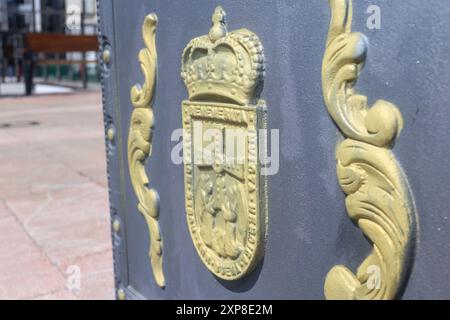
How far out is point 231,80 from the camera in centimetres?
135

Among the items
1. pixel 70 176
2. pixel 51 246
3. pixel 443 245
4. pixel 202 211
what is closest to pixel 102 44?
pixel 202 211

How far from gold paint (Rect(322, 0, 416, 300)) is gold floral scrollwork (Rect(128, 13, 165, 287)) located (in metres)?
0.69

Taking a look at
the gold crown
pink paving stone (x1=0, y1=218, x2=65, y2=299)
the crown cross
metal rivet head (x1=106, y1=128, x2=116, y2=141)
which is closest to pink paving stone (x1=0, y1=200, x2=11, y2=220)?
pink paving stone (x1=0, y1=218, x2=65, y2=299)

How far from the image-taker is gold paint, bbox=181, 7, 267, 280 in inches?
52.1

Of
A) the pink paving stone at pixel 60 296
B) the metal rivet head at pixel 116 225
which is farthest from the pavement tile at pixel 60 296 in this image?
the metal rivet head at pixel 116 225

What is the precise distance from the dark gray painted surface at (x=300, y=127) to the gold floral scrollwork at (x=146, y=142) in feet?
0.09

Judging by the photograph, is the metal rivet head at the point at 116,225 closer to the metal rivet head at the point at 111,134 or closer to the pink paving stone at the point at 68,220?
the metal rivet head at the point at 111,134

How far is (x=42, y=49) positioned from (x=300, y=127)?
17.2 metres

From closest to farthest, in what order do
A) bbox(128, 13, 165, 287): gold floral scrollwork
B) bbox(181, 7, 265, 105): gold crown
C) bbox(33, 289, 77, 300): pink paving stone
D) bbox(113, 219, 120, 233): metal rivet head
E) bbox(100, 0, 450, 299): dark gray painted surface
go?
bbox(100, 0, 450, 299): dark gray painted surface, bbox(181, 7, 265, 105): gold crown, bbox(128, 13, 165, 287): gold floral scrollwork, bbox(113, 219, 120, 233): metal rivet head, bbox(33, 289, 77, 300): pink paving stone

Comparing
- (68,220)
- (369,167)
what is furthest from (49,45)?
(369,167)

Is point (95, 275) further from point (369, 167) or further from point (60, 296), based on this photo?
point (369, 167)

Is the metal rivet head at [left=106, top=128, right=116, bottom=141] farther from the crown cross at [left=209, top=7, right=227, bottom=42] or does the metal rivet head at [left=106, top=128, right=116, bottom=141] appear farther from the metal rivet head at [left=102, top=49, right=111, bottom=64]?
the crown cross at [left=209, top=7, right=227, bottom=42]

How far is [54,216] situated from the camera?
157 inches

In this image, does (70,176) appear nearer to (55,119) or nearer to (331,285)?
(331,285)
